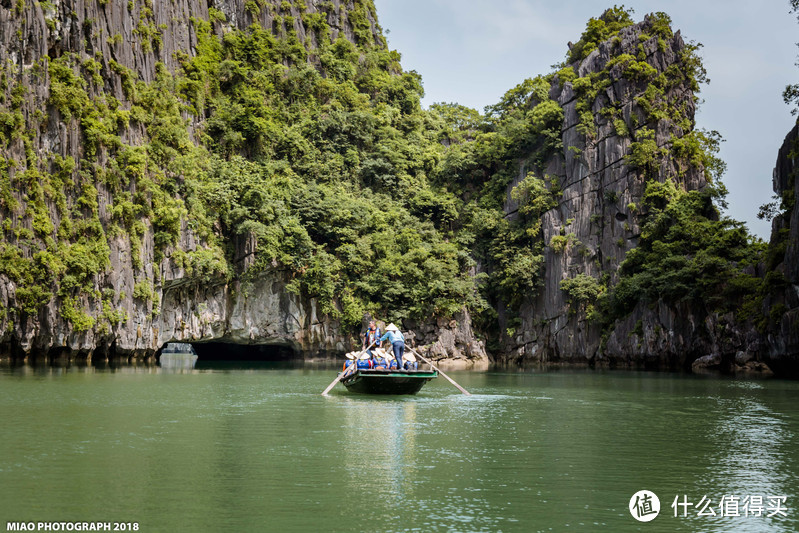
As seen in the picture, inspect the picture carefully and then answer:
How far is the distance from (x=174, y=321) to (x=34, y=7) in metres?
14.6

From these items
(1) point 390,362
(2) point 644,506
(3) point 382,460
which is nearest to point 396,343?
(1) point 390,362

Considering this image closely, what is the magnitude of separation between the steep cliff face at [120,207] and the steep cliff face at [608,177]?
16.0 feet

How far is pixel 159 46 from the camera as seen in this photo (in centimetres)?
3703

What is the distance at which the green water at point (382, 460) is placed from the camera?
272 inches

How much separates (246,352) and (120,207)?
58.7 feet

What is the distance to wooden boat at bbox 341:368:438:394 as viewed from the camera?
18.5 m

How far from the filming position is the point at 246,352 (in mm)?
46406

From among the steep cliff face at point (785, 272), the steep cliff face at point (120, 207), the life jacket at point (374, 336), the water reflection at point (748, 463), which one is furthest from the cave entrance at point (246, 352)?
the water reflection at point (748, 463)

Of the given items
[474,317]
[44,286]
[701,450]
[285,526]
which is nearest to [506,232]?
[474,317]

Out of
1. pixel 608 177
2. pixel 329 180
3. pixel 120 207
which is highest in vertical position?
pixel 329 180

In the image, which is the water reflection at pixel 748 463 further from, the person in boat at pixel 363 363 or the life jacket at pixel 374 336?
the life jacket at pixel 374 336

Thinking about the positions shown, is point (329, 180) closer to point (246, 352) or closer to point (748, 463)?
point (246, 352)

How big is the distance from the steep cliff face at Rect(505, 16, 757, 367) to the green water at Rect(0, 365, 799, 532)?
22.4 m

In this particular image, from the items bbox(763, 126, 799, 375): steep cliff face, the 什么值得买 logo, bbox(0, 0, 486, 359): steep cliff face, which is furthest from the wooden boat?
bbox(763, 126, 799, 375): steep cliff face
